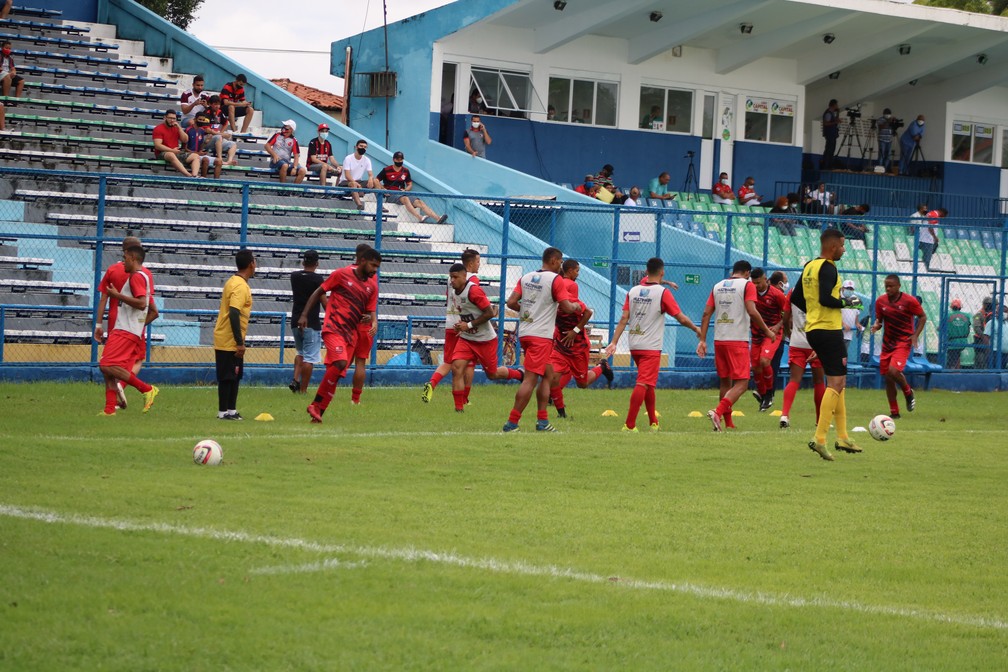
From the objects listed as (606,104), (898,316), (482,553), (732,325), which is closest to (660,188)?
(606,104)

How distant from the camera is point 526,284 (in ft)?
48.0

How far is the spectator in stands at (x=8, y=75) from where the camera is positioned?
2498cm

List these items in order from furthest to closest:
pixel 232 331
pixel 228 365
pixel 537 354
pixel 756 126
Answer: pixel 756 126 → pixel 537 354 → pixel 228 365 → pixel 232 331

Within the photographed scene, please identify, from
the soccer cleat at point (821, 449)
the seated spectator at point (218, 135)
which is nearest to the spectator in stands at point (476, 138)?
the seated spectator at point (218, 135)

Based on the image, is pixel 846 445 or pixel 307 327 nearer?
pixel 846 445

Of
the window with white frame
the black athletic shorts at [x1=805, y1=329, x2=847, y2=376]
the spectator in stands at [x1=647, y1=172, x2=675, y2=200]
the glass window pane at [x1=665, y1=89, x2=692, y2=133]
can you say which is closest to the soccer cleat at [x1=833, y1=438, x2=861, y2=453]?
the black athletic shorts at [x1=805, y1=329, x2=847, y2=376]

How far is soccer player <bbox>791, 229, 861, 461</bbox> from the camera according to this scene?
42.2 ft

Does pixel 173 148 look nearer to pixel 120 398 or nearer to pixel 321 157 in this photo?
pixel 321 157

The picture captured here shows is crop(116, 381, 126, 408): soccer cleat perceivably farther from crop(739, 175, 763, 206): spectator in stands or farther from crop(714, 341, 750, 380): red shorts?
crop(739, 175, 763, 206): spectator in stands

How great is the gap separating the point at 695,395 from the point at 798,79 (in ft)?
65.8

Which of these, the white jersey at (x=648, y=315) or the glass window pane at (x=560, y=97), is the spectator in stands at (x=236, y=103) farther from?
the white jersey at (x=648, y=315)

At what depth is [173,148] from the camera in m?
24.7

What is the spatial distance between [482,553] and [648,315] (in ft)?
26.1

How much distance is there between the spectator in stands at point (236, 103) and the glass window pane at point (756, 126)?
16.1 m
